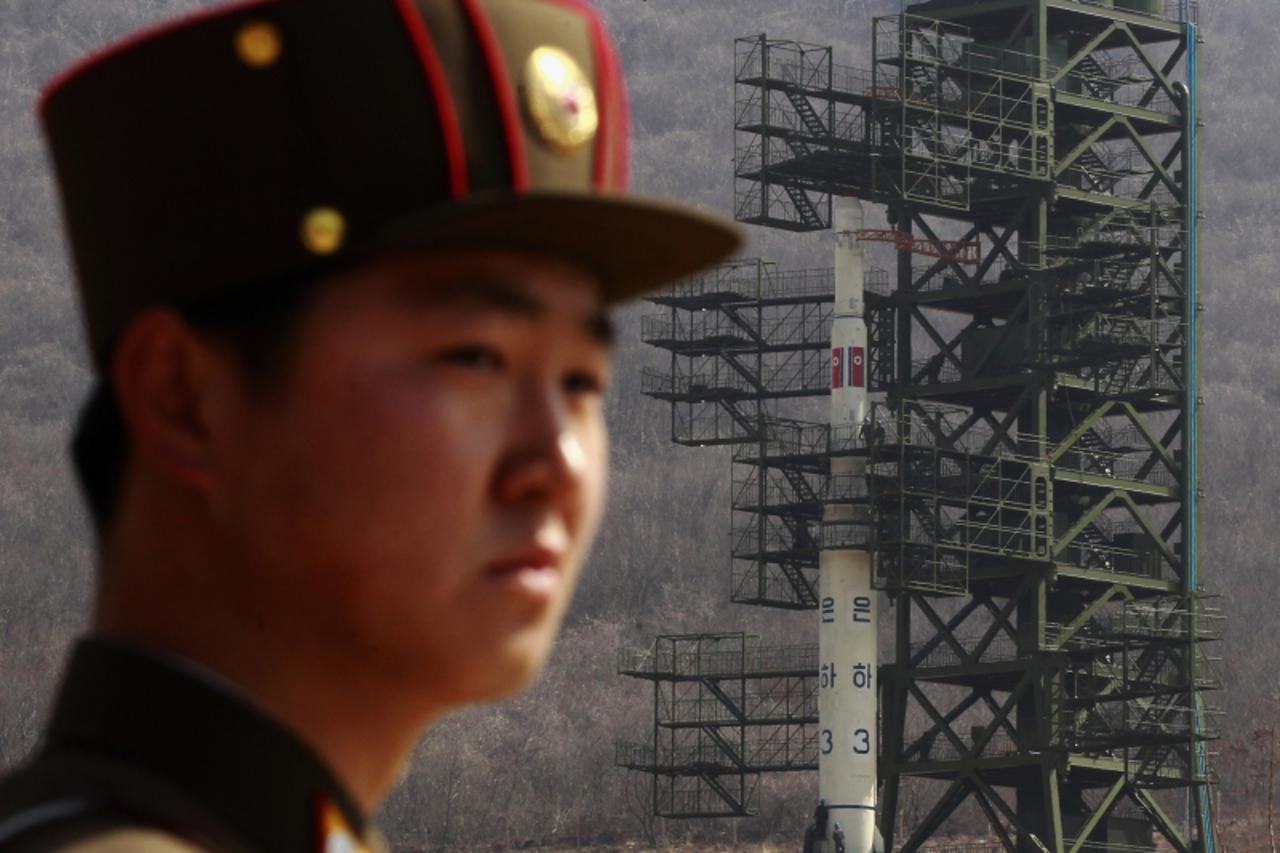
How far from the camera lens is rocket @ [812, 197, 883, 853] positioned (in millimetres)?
48344

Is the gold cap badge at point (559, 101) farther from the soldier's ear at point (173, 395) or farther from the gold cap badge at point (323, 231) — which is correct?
the soldier's ear at point (173, 395)

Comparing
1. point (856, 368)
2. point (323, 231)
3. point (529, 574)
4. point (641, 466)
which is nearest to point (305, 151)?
point (323, 231)

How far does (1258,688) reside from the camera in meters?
88.3

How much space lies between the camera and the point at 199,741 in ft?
6.86

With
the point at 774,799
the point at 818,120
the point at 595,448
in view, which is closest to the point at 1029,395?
the point at 818,120

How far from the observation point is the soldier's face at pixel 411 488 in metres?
2.12

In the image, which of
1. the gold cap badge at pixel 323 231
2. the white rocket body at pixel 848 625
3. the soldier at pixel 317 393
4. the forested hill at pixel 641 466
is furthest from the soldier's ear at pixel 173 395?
the forested hill at pixel 641 466

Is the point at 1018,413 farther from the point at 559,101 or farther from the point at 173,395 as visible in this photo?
the point at 173,395

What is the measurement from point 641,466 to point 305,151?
339 ft

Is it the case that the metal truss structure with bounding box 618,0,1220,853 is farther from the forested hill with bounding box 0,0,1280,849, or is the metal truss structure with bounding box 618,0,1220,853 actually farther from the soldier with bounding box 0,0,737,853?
the soldier with bounding box 0,0,737,853

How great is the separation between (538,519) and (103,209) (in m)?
0.40

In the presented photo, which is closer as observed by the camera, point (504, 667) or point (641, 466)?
point (504, 667)

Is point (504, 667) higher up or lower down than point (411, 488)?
lower down

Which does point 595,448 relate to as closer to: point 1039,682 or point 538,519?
point 538,519
